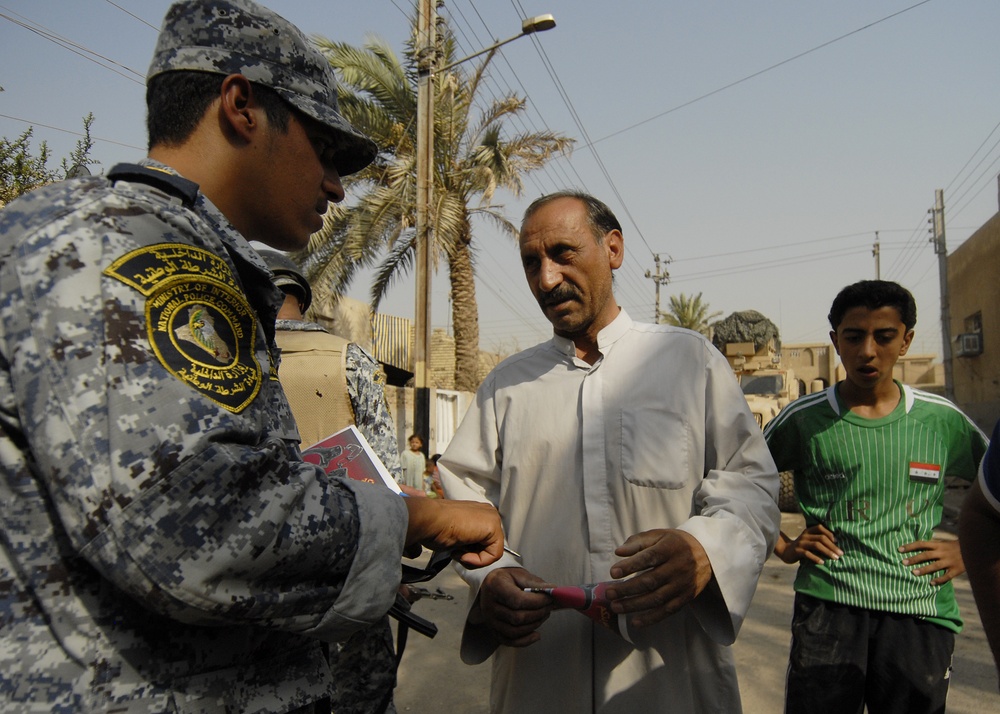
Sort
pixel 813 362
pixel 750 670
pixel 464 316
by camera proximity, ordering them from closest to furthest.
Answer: pixel 750 670 → pixel 464 316 → pixel 813 362

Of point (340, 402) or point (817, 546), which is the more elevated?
point (340, 402)

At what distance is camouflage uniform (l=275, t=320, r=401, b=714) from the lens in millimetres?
2619

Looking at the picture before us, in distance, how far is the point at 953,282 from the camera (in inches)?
774

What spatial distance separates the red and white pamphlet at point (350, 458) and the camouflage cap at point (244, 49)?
0.75 metres

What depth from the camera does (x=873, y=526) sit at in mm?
2645

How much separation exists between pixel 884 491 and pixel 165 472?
256cm

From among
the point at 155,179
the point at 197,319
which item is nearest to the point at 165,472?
the point at 197,319

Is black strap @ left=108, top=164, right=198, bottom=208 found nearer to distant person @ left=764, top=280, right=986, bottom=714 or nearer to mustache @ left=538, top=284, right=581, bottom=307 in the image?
mustache @ left=538, top=284, right=581, bottom=307

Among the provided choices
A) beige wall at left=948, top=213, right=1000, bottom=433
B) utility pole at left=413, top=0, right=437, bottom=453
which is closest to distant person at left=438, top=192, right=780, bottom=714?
utility pole at left=413, top=0, right=437, bottom=453

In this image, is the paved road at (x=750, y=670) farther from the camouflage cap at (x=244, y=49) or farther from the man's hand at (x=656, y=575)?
the camouflage cap at (x=244, y=49)

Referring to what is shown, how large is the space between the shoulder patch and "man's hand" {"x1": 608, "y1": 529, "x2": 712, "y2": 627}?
0.98 meters

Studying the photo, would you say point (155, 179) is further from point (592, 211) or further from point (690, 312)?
point (690, 312)

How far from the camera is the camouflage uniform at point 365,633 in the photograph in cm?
262

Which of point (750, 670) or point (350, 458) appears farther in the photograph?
point (750, 670)
